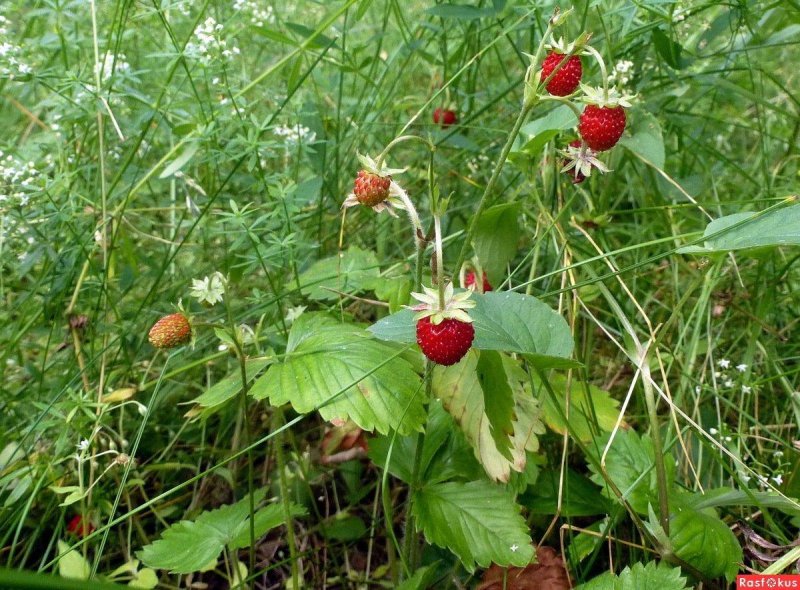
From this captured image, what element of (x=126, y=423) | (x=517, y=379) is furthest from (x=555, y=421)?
(x=126, y=423)

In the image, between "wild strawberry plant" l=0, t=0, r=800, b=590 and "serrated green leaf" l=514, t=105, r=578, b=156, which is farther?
"serrated green leaf" l=514, t=105, r=578, b=156

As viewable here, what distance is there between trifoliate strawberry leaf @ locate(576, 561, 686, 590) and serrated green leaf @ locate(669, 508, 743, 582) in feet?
0.16

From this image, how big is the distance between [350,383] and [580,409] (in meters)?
0.47

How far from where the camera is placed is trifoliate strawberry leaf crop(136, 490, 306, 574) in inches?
47.3

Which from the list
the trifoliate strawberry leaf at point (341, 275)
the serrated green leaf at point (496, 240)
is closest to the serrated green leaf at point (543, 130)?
the serrated green leaf at point (496, 240)

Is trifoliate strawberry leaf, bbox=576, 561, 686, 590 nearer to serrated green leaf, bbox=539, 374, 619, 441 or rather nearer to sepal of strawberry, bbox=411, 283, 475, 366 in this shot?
serrated green leaf, bbox=539, 374, 619, 441

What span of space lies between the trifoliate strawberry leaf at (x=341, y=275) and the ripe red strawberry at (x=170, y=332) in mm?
361

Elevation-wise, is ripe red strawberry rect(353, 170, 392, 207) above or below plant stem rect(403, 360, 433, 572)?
above

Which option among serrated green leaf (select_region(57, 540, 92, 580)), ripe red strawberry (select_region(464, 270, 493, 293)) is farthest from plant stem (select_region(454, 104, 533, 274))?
serrated green leaf (select_region(57, 540, 92, 580))

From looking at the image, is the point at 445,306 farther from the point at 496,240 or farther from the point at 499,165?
the point at 496,240

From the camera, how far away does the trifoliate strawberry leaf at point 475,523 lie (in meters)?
1.15

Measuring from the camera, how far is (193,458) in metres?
1.61

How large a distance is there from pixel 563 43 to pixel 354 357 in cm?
58

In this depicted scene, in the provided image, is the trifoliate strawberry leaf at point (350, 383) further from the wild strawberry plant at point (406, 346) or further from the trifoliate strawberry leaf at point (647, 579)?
the trifoliate strawberry leaf at point (647, 579)
